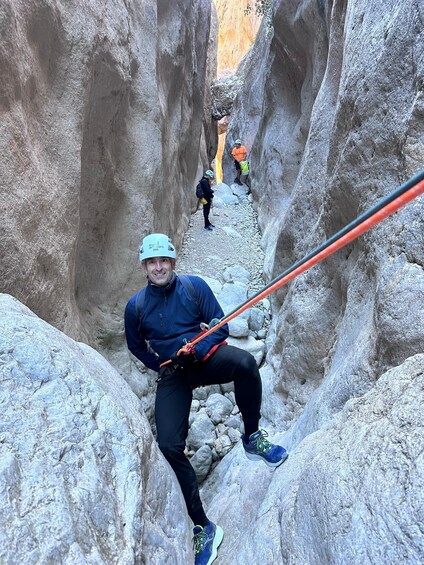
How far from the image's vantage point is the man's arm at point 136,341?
3.73 m

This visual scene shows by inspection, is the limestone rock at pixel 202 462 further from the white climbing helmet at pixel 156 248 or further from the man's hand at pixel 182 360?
the white climbing helmet at pixel 156 248

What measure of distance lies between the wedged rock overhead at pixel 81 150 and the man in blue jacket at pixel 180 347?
1212mm

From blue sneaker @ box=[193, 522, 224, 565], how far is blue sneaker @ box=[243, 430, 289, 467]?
2.12 ft

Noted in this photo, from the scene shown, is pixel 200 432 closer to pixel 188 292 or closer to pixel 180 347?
pixel 180 347

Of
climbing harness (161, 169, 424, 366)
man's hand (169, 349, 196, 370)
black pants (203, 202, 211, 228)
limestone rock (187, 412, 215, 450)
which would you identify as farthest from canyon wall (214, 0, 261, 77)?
climbing harness (161, 169, 424, 366)

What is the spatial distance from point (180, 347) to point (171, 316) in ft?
0.93

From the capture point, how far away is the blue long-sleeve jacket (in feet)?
12.0

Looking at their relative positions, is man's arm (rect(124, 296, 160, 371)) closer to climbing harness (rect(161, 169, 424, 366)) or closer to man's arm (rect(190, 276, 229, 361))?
man's arm (rect(190, 276, 229, 361))

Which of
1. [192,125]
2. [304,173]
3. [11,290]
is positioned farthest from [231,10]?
[11,290]

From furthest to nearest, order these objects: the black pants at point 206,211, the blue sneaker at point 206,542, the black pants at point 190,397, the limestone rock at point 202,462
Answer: the black pants at point 206,211
the limestone rock at point 202,462
the black pants at point 190,397
the blue sneaker at point 206,542

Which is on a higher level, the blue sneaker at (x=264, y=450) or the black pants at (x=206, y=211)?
the black pants at (x=206, y=211)

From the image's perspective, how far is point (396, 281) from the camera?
2.87 m

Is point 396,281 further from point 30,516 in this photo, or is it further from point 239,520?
point 30,516

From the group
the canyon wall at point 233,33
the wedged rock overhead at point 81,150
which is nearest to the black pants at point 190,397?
the wedged rock overhead at point 81,150
